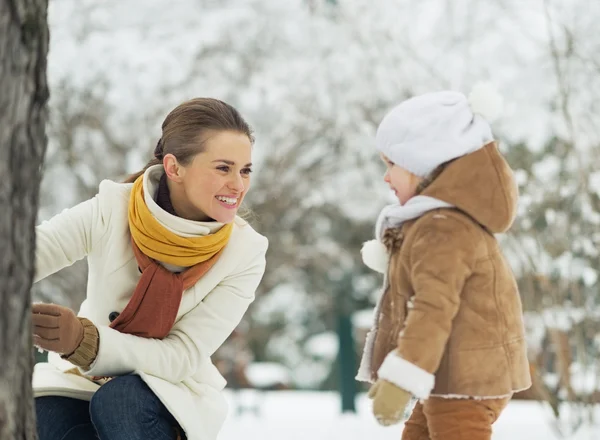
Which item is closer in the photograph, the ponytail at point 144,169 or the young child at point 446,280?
the young child at point 446,280

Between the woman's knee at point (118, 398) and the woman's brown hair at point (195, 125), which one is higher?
the woman's brown hair at point (195, 125)

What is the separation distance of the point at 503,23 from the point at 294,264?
3470mm

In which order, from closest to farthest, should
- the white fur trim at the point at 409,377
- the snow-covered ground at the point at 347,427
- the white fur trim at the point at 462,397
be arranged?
the white fur trim at the point at 409,377 < the white fur trim at the point at 462,397 < the snow-covered ground at the point at 347,427

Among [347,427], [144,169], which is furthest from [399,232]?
[347,427]

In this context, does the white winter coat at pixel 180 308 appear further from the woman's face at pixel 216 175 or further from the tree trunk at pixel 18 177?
the tree trunk at pixel 18 177

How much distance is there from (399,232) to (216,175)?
1.58ft

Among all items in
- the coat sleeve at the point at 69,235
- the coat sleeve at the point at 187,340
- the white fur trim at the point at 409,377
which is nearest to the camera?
the white fur trim at the point at 409,377

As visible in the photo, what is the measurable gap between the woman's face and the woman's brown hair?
0.02 meters


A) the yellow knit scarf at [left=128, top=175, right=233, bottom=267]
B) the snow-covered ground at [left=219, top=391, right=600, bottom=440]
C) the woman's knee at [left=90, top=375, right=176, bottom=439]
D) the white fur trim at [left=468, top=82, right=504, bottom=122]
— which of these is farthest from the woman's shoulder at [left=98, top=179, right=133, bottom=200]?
the snow-covered ground at [left=219, top=391, right=600, bottom=440]

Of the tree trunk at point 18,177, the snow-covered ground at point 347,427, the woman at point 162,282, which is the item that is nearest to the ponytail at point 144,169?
the woman at point 162,282

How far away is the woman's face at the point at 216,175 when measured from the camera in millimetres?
2338

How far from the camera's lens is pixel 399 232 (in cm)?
223

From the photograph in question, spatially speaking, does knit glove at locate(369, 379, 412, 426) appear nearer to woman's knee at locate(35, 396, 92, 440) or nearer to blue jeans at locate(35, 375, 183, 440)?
blue jeans at locate(35, 375, 183, 440)

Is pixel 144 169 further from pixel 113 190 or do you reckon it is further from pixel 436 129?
pixel 436 129
